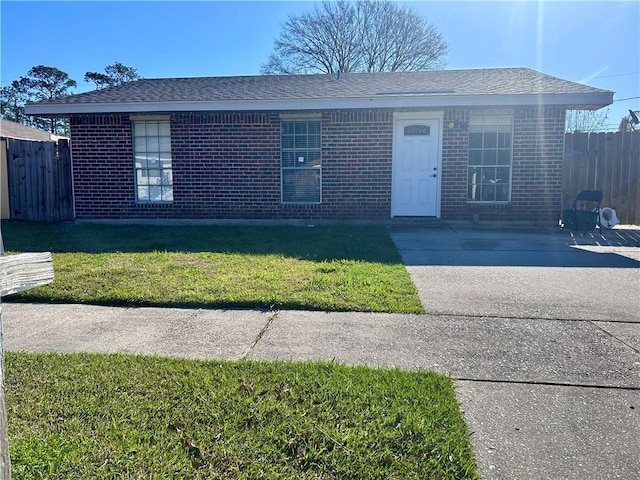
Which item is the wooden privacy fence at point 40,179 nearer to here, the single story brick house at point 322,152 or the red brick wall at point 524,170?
the single story brick house at point 322,152

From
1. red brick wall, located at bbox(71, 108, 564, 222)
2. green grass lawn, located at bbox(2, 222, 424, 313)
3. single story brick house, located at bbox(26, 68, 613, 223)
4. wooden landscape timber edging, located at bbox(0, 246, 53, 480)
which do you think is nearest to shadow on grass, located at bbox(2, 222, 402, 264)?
green grass lawn, located at bbox(2, 222, 424, 313)

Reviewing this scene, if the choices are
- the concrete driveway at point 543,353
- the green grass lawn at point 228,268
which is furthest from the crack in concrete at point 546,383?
the green grass lawn at point 228,268

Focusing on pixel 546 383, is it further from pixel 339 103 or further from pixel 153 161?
pixel 153 161

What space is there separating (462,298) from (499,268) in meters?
1.69

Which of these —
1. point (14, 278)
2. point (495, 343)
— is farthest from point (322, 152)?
point (14, 278)

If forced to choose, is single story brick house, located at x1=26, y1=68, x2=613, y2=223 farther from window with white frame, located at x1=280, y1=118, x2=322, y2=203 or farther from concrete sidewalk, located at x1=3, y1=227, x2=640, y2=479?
concrete sidewalk, located at x1=3, y1=227, x2=640, y2=479

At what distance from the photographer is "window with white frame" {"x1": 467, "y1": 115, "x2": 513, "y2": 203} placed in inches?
406

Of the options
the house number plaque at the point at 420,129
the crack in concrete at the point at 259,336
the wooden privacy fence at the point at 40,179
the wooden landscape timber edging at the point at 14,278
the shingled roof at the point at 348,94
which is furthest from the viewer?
the wooden privacy fence at the point at 40,179

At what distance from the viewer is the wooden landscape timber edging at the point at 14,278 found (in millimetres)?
1320

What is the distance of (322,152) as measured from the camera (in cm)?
1055

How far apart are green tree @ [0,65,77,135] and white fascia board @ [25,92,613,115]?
29.5m

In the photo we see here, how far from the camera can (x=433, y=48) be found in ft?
93.2

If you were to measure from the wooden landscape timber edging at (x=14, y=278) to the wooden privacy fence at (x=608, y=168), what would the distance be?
11.3m

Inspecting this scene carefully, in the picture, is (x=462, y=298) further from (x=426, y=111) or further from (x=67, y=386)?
(x=426, y=111)
